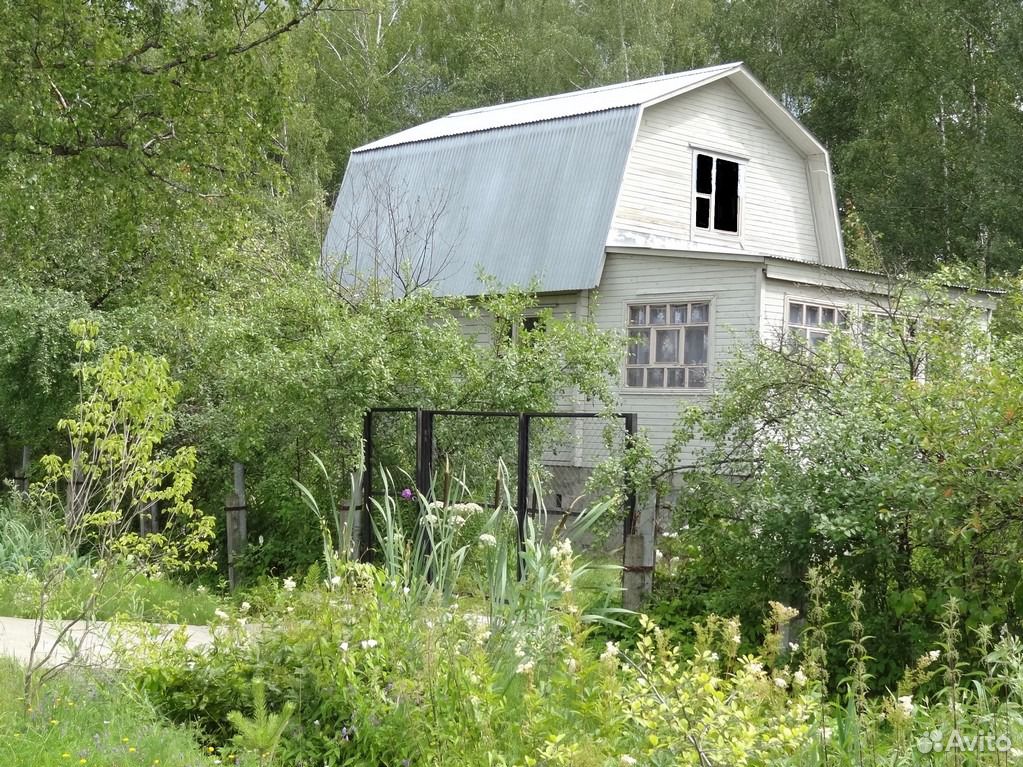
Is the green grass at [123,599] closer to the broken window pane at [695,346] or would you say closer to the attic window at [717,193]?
the broken window pane at [695,346]

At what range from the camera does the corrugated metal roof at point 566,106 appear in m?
Result: 19.4

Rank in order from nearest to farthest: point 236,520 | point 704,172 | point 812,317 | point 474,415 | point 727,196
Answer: point 474,415 → point 236,520 → point 812,317 → point 704,172 → point 727,196

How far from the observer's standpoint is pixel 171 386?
6406 millimetres

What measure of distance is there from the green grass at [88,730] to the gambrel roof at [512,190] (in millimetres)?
11615

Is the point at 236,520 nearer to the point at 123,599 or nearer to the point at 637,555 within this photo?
the point at 123,599

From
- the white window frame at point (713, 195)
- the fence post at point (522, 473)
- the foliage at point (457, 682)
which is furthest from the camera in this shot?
the white window frame at point (713, 195)

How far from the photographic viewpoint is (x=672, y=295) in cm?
1644

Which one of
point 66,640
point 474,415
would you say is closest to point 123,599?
point 474,415

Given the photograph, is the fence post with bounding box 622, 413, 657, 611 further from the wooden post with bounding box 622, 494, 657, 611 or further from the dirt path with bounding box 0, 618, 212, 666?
the dirt path with bounding box 0, 618, 212, 666

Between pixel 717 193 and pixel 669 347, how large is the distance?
5.26m

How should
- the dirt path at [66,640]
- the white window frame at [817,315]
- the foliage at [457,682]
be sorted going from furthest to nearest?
the white window frame at [817,315], the dirt path at [66,640], the foliage at [457,682]

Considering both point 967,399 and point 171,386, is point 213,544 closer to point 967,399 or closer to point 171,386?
point 171,386

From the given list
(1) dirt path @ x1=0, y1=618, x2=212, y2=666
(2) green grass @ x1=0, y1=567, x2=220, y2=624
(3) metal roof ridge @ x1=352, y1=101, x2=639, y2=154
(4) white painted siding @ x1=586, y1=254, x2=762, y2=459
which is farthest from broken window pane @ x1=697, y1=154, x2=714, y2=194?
(1) dirt path @ x1=0, y1=618, x2=212, y2=666

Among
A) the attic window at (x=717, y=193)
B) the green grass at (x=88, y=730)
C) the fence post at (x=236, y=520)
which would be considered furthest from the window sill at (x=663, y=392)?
the green grass at (x=88, y=730)
